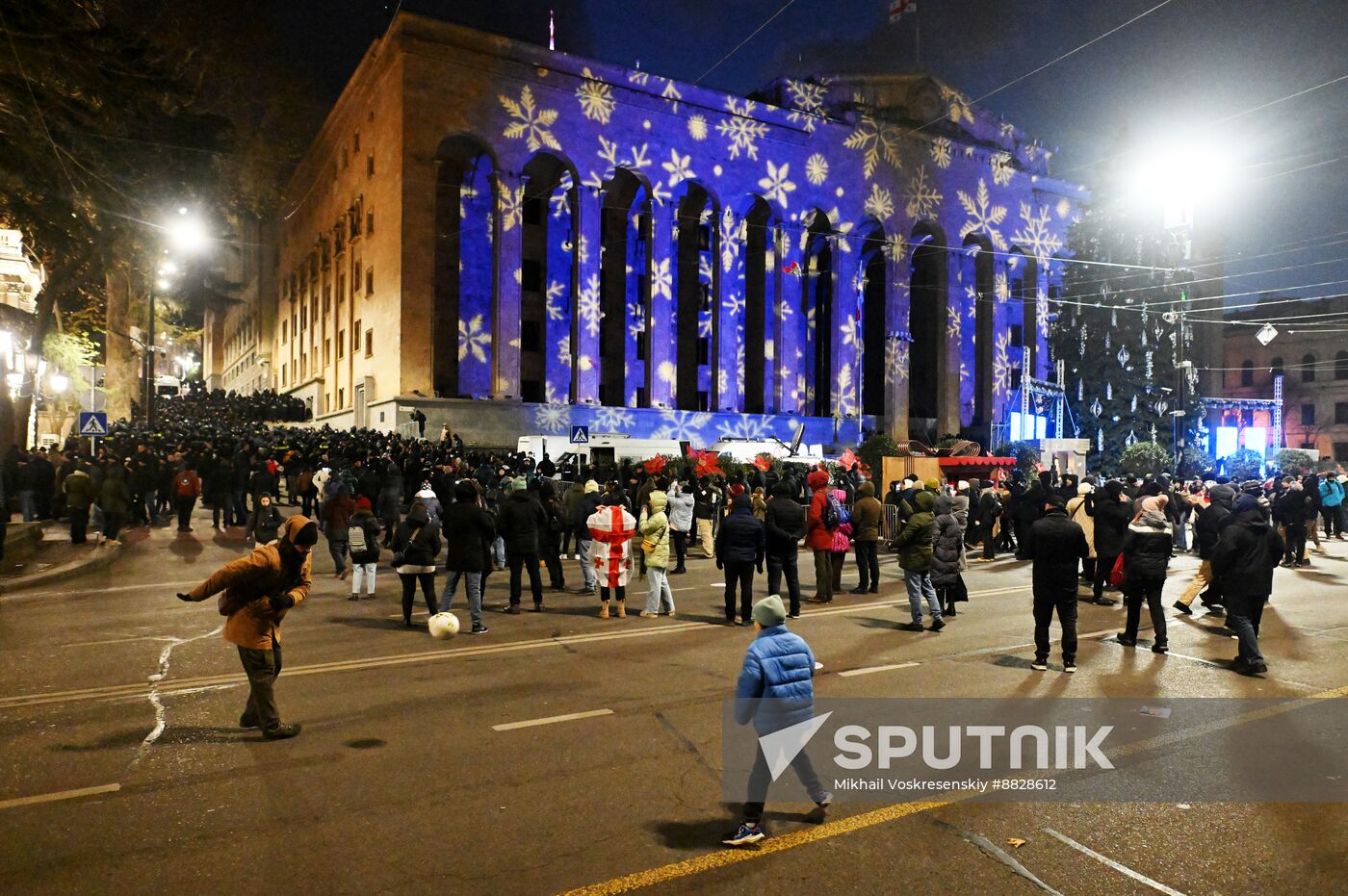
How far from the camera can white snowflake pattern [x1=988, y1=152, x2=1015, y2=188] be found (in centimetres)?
5194

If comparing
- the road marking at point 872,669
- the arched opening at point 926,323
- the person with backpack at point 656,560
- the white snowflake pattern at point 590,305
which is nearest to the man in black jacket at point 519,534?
the person with backpack at point 656,560

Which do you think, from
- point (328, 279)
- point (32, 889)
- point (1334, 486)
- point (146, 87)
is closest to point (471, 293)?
point (328, 279)

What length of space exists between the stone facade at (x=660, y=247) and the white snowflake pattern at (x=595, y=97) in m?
0.10

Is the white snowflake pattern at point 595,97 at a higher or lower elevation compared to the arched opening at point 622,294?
higher

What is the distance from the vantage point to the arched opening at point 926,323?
2034 inches

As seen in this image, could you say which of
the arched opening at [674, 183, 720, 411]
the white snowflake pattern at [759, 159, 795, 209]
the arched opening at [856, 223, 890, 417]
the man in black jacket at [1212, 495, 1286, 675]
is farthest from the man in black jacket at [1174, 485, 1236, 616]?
the arched opening at [856, 223, 890, 417]

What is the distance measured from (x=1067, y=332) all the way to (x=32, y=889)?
50717mm

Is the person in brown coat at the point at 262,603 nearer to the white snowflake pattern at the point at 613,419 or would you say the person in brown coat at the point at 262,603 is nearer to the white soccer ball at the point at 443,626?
the white soccer ball at the point at 443,626

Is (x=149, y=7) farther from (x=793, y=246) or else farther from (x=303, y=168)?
(x=303, y=168)

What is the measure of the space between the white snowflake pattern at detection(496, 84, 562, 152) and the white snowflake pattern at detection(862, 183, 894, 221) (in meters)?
18.6

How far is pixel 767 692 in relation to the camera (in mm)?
4527

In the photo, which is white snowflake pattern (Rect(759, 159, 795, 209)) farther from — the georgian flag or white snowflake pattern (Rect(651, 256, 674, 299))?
the georgian flag

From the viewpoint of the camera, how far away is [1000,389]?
54.4 metres

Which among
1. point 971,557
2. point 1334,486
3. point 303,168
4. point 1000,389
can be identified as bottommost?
point 971,557
